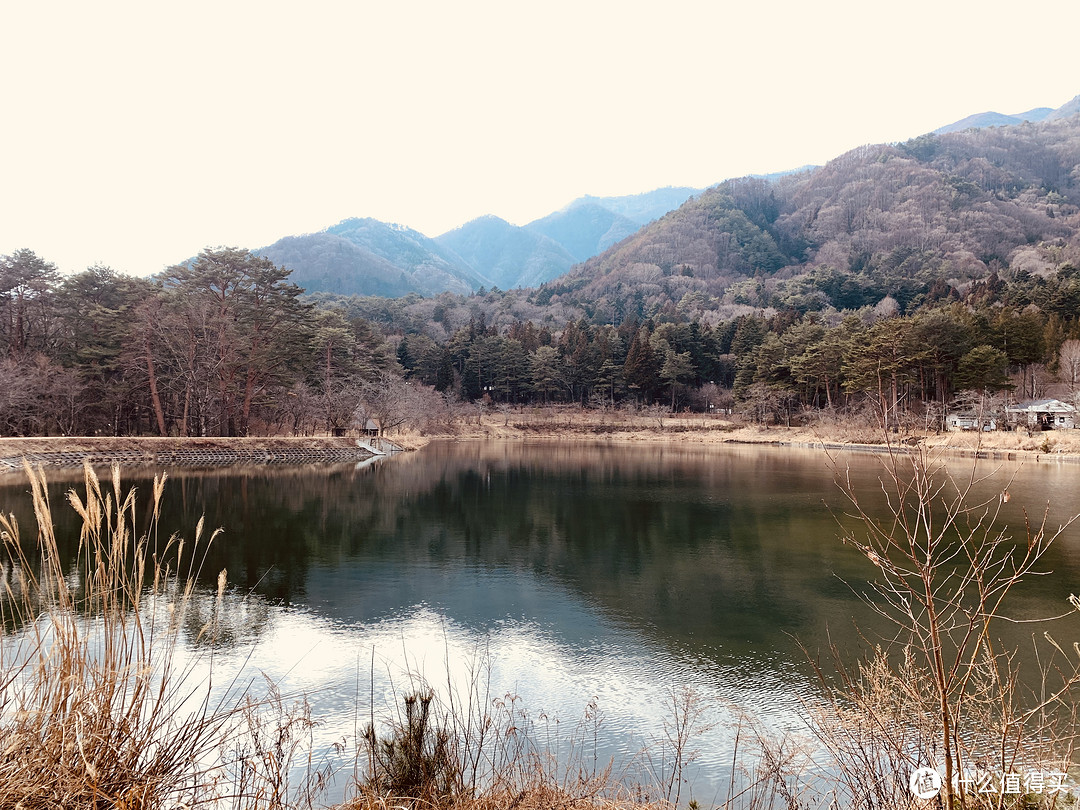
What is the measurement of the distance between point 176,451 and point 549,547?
21222mm

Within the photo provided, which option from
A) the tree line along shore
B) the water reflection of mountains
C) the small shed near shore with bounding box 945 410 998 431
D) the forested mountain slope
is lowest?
the water reflection of mountains

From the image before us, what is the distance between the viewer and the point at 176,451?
27062mm

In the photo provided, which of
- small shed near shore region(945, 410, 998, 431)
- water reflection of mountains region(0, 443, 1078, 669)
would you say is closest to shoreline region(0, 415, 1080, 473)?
small shed near shore region(945, 410, 998, 431)

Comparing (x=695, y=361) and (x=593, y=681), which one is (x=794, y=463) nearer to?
(x=593, y=681)

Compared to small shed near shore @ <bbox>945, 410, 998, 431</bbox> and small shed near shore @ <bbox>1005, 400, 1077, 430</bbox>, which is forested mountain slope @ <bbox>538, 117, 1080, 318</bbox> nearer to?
small shed near shore @ <bbox>945, 410, 998, 431</bbox>

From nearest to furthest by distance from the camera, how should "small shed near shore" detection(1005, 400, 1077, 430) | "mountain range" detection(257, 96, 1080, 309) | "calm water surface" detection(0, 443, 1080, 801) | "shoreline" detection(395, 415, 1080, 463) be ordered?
1. "calm water surface" detection(0, 443, 1080, 801)
2. "shoreline" detection(395, 415, 1080, 463)
3. "small shed near shore" detection(1005, 400, 1077, 430)
4. "mountain range" detection(257, 96, 1080, 309)

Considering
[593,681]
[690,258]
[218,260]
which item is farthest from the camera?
[690,258]

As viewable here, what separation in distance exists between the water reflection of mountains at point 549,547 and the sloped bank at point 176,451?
411 cm

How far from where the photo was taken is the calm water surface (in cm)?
586

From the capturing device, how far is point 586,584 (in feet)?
32.0

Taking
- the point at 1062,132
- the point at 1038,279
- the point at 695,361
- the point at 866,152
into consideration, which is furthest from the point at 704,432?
the point at 1062,132

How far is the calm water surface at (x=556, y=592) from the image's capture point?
5859mm

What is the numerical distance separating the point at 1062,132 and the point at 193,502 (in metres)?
171

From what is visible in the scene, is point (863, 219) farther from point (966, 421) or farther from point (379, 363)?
point (379, 363)
